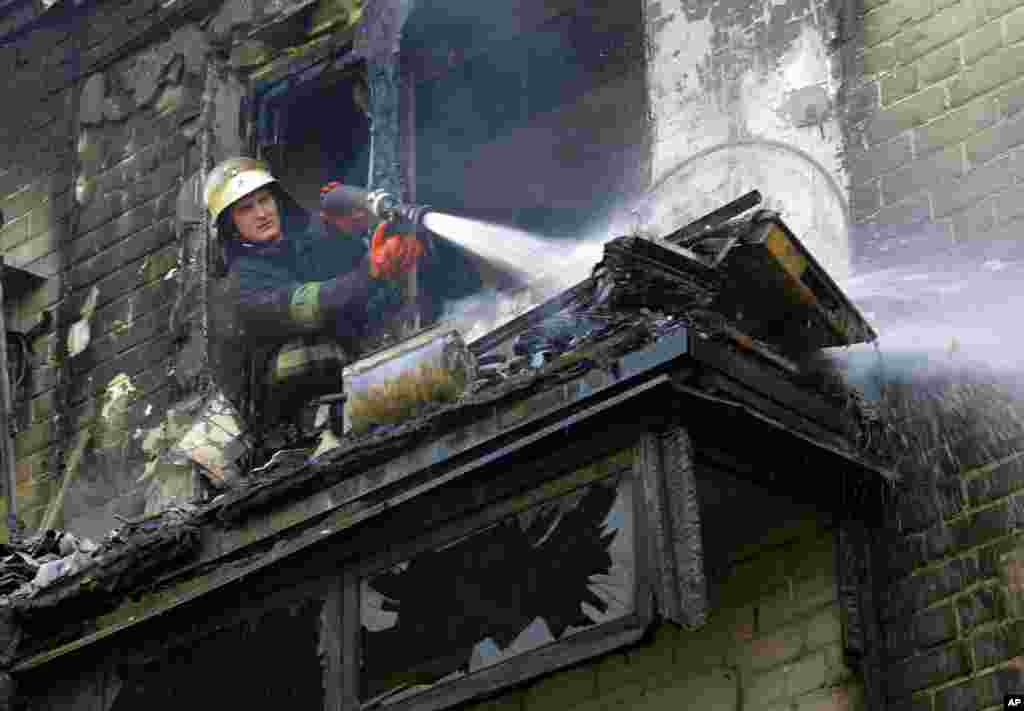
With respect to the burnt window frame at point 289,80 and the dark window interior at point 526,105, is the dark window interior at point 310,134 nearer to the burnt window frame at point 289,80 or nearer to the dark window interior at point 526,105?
the burnt window frame at point 289,80

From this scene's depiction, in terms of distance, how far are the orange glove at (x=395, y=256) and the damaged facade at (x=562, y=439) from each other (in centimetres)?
13

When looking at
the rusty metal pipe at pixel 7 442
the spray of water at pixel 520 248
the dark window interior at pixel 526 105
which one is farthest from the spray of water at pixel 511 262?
the rusty metal pipe at pixel 7 442

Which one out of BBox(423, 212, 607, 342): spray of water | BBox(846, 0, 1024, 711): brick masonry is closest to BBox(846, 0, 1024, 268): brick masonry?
BBox(846, 0, 1024, 711): brick masonry

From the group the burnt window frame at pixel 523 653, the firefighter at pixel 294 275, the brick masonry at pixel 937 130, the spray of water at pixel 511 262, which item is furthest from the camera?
the firefighter at pixel 294 275

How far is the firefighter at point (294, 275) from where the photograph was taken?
15102 mm

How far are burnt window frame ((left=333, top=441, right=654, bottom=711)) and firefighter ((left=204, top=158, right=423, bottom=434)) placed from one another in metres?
3.37

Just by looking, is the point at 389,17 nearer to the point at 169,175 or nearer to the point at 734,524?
the point at 169,175

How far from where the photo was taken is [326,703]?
11.8 metres

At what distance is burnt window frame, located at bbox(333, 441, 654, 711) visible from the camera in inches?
421

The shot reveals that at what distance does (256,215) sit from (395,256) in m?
1.45

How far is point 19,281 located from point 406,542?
642cm

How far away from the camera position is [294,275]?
15.8 meters

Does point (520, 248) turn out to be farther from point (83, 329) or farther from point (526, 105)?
point (83, 329)

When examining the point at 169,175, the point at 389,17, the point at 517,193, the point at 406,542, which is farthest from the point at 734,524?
the point at 169,175
